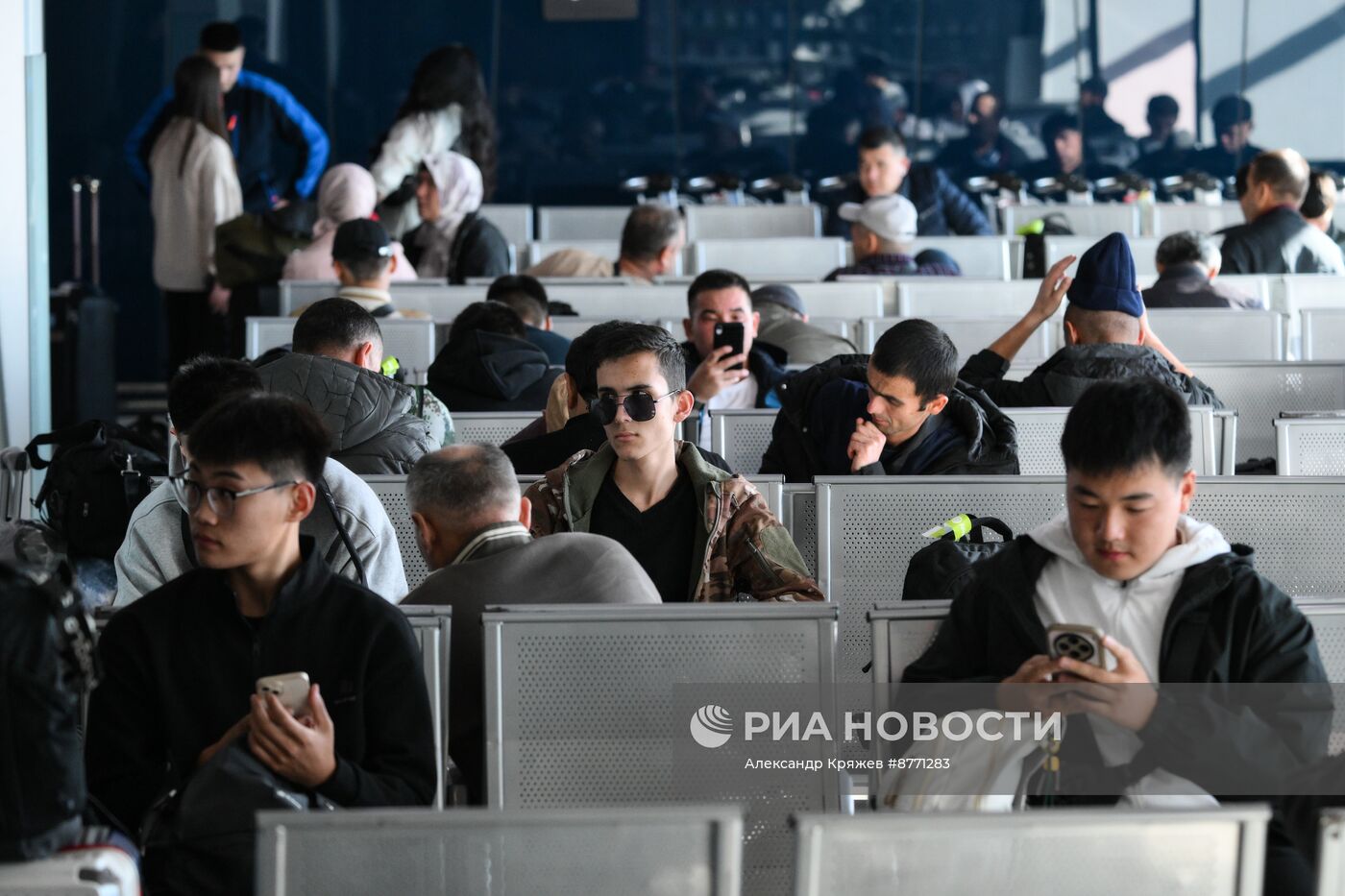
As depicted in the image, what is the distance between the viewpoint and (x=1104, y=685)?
9.55ft

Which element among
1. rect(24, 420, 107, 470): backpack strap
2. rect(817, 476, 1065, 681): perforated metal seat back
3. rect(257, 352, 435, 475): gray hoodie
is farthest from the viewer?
rect(24, 420, 107, 470): backpack strap

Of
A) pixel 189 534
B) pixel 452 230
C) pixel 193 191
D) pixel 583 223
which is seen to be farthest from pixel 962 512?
pixel 583 223

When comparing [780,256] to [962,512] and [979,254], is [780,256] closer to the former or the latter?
[979,254]

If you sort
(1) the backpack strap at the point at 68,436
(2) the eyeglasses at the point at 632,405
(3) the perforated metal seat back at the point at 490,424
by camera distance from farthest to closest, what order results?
1. (3) the perforated metal seat back at the point at 490,424
2. (1) the backpack strap at the point at 68,436
3. (2) the eyeglasses at the point at 632,405

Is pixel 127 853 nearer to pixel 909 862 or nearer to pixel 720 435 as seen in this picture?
pixel 909 862

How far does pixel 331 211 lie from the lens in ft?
31.6

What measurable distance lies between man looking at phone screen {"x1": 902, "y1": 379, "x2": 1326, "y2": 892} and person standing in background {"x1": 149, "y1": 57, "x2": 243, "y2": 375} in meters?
8.37

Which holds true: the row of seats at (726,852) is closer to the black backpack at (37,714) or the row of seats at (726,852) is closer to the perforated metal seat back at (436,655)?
the black backpack at (37,714)

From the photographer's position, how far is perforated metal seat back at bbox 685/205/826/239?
42.4 ft

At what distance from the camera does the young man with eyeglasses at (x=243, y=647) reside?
3.03m

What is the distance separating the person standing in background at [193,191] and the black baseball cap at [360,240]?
3.13m

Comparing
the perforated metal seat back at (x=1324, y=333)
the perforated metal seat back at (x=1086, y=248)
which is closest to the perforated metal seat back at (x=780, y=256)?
the perforated metal seat back at (x=1086, y=248)

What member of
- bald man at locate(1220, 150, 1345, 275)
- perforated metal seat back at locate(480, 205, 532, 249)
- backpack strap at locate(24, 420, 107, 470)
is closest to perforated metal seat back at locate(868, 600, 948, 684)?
backpack strap at locate(24, 420, 107, 470)

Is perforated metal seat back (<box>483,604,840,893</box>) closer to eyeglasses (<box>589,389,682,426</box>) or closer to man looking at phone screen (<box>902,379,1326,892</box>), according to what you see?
man looking at phone screen (<box>902,379,1326,892</box>)
